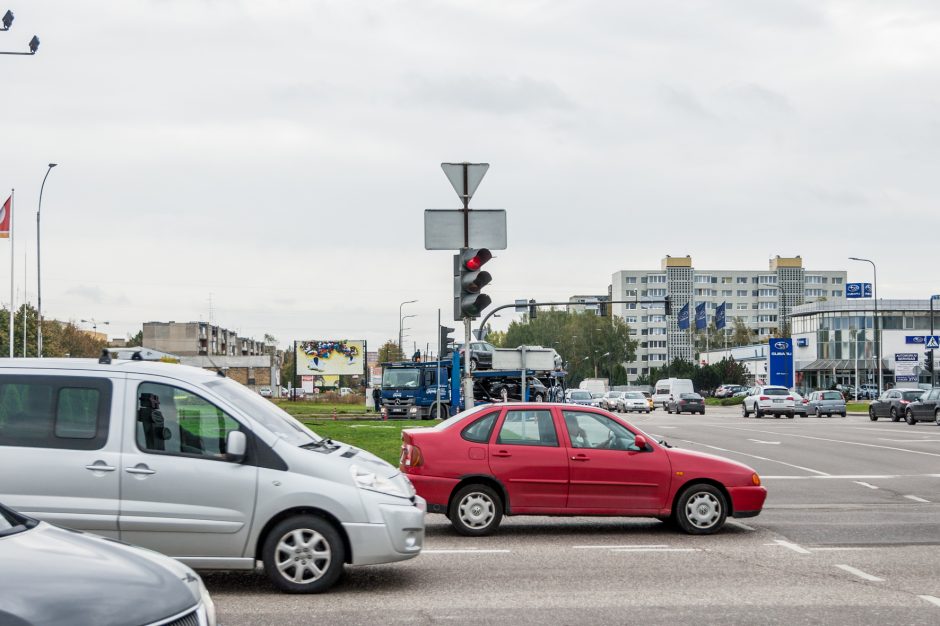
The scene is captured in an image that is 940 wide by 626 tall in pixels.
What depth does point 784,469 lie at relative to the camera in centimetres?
2247

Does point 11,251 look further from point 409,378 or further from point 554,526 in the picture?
point 554,526

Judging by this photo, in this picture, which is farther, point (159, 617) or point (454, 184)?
point (454, 184)

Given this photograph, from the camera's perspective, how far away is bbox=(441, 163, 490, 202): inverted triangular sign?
15.5 metres

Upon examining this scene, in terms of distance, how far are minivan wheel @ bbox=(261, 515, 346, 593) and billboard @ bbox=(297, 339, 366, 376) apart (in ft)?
256

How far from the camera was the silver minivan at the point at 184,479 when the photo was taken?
8.27 m

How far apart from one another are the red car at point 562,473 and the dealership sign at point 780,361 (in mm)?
72332

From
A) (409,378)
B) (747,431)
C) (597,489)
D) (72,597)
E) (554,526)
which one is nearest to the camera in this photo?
(72,597)

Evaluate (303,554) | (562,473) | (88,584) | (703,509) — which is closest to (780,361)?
(703,509)

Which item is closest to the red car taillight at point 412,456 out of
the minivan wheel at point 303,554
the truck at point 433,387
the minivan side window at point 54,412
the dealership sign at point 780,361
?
the minivan wheel at point 303,554

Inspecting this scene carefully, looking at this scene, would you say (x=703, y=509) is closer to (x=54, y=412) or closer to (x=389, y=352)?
(x=54, y=412)

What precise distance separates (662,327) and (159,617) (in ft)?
648

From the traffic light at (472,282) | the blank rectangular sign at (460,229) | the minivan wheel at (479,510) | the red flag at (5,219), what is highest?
the red flag at (5,219)

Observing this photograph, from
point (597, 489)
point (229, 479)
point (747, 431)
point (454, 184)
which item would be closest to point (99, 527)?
point (229, 479)

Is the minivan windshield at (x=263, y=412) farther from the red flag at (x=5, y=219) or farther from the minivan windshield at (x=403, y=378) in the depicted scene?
the red flag at (x=5, y=219)
